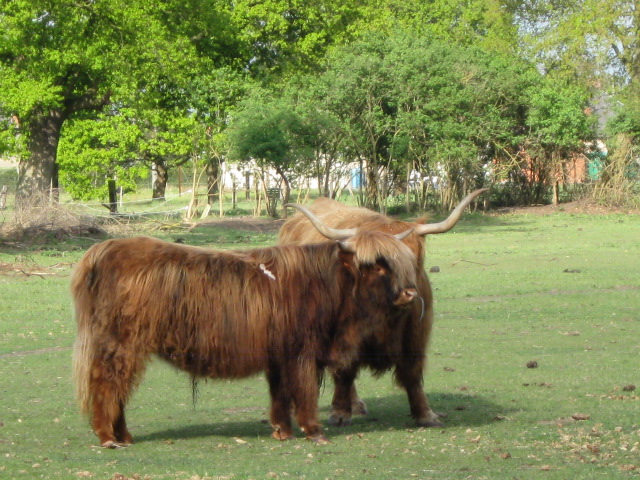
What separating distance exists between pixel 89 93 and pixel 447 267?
1523cm

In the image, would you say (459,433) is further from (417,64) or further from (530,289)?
(417,64)

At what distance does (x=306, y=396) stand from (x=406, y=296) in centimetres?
101

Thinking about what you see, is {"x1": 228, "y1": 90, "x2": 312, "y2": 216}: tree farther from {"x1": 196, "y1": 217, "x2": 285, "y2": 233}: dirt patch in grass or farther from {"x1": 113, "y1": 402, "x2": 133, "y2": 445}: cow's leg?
{"x1": 113, "y1": 402, "x2": 133, "y2": 445}: cow's leg

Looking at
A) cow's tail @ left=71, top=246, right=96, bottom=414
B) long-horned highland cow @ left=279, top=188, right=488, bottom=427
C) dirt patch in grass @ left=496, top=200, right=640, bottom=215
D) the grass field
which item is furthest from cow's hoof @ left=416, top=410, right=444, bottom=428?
dirt patch in grass @ left=496, top=200, right=640, bottom=215

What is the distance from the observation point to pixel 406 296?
6582 mm

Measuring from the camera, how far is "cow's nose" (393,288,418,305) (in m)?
6.57

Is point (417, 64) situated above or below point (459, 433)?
above

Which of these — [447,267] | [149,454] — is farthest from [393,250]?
[447,267]

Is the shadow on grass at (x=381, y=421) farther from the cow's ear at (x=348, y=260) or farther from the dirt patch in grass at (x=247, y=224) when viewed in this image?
the dirt patch in grass at (x=247, y=224)

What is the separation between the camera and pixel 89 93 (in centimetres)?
3005

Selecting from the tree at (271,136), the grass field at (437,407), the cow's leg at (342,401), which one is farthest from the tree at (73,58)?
the cow's leg at (342,401)

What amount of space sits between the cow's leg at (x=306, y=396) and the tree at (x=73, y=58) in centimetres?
2059

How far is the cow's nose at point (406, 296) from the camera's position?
657cm

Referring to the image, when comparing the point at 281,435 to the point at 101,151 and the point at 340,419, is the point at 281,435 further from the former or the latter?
the point at 101,151
